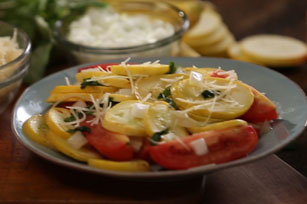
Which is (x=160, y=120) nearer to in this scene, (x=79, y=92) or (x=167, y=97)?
(x=167, y=97)

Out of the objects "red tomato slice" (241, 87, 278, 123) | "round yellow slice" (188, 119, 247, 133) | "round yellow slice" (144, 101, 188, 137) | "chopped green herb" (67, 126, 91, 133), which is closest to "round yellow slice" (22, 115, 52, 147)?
"chopped green herb" (67, 126, 91, 133)

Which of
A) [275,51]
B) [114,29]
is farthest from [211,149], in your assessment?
[275,51]

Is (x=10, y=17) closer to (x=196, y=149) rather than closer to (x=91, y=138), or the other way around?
(x=91, y=138)

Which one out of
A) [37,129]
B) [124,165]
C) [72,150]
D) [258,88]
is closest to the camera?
[124,165]

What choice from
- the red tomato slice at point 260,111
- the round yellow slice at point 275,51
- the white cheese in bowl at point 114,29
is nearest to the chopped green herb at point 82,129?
the red tomato slice at point 260,111

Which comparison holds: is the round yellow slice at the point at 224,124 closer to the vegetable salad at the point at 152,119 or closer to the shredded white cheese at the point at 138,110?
the vegetable salad at the point at 152,119

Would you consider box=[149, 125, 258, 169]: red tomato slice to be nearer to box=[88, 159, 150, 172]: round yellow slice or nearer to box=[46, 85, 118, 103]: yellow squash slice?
box=[88, 159, 150, 172]: round yellow slice
